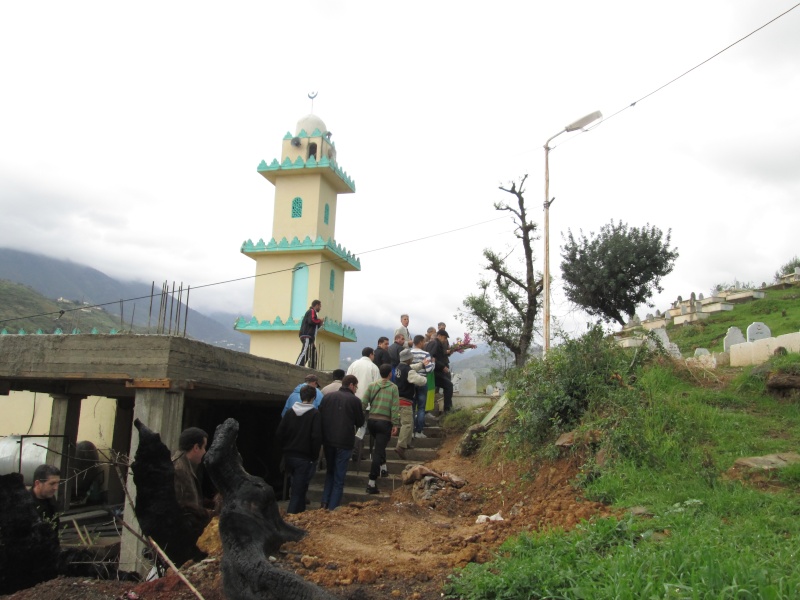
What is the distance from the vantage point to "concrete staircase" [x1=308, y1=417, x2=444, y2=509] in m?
9.26

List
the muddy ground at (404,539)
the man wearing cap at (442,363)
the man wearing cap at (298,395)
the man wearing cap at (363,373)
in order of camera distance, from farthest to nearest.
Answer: the man wearing cap at (442,363) → the man wearing cap at (363,373) → the man wearing cap at (298,395) → the muddy ground at (404,539)

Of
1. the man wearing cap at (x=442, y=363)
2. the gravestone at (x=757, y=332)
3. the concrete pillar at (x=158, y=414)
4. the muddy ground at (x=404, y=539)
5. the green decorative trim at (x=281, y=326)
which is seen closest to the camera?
the muddy ground at (x=404, y=539)

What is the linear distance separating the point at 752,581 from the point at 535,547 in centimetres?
168

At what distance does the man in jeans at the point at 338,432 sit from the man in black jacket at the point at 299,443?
15cm

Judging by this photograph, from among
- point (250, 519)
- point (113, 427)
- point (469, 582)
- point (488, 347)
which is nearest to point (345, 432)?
point (250, 519)

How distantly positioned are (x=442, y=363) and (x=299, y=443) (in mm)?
4212

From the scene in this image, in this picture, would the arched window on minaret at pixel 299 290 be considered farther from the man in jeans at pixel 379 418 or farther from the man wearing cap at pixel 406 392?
the man in jeans at pixel 379 418

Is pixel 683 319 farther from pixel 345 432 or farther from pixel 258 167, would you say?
pixel 345 432

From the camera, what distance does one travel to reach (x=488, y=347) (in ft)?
67.1

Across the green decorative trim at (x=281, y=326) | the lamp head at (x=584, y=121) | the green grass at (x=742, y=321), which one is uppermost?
the lamp head at (x=584, y=121)

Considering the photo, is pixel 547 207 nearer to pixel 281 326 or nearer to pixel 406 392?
pixel 406 392

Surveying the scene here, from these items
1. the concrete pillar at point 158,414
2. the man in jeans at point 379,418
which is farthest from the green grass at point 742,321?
the concrete pillar at point 158,414

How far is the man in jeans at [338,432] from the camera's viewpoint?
823 centimetres

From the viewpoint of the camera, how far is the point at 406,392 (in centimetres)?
1061
